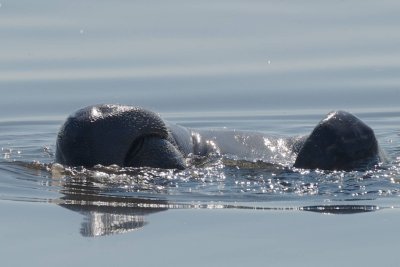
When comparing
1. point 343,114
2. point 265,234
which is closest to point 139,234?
point 265,234

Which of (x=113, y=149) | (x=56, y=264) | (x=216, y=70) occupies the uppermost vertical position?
(x=216, y=70)

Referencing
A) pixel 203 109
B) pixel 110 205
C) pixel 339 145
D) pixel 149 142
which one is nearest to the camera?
pixel 110 205

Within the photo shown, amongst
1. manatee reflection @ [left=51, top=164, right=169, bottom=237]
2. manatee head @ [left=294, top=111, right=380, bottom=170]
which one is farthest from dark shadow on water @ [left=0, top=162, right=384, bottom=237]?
manatee head @ [left=294, top=111, right=380, bottom=170]

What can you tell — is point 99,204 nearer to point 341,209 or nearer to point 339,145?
point 341,209

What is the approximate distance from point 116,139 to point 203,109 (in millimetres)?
3848

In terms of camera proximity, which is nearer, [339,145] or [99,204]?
[99,204]

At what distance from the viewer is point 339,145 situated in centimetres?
892

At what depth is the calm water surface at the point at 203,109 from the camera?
7207mm

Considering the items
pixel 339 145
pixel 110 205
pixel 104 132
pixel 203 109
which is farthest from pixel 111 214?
pixel 203 109

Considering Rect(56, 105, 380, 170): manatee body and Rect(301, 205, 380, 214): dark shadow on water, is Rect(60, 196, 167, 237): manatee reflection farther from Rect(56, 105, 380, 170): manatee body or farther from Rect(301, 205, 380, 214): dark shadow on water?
Rect(301, 205, 380, 214): dark shadow on water

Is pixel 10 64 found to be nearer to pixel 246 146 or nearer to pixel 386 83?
pixel 386 83

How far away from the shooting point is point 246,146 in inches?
379

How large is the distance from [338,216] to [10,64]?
20.9ft

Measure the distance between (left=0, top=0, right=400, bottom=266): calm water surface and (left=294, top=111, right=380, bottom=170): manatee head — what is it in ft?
0.40
